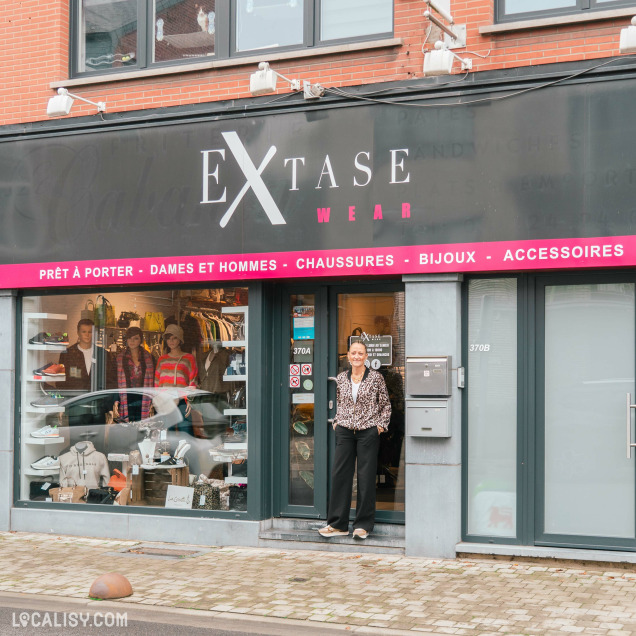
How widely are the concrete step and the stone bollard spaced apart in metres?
2.35

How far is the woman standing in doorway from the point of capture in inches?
356

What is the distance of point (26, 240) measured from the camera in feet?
34.8

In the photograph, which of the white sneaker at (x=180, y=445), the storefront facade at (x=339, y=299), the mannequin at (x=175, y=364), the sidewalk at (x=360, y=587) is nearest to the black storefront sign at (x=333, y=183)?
the storefront facade at (x=339, y=299)

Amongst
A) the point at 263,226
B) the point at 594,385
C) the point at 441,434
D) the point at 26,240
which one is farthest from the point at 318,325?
the point at 26,240

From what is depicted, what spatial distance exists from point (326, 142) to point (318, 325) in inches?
74.0

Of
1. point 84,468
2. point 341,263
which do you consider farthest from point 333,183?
point 84,468

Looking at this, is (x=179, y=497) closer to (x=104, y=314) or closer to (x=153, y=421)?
(x=153, y=421)

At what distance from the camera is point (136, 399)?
1041 centimetres

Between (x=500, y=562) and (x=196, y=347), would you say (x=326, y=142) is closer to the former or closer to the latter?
(x=196, y=347)

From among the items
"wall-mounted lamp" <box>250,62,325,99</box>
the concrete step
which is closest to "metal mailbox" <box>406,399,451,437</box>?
the concrete step

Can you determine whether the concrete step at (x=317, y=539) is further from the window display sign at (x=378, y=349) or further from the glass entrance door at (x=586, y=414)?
the window display sign at (x=378, y=349)

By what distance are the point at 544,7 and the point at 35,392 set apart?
22.8ft

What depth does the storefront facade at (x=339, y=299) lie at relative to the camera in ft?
27.7

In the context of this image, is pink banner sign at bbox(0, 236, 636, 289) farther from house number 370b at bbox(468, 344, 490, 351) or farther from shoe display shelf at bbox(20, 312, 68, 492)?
house number 370b at bbox(468, 344, 490, 351)
